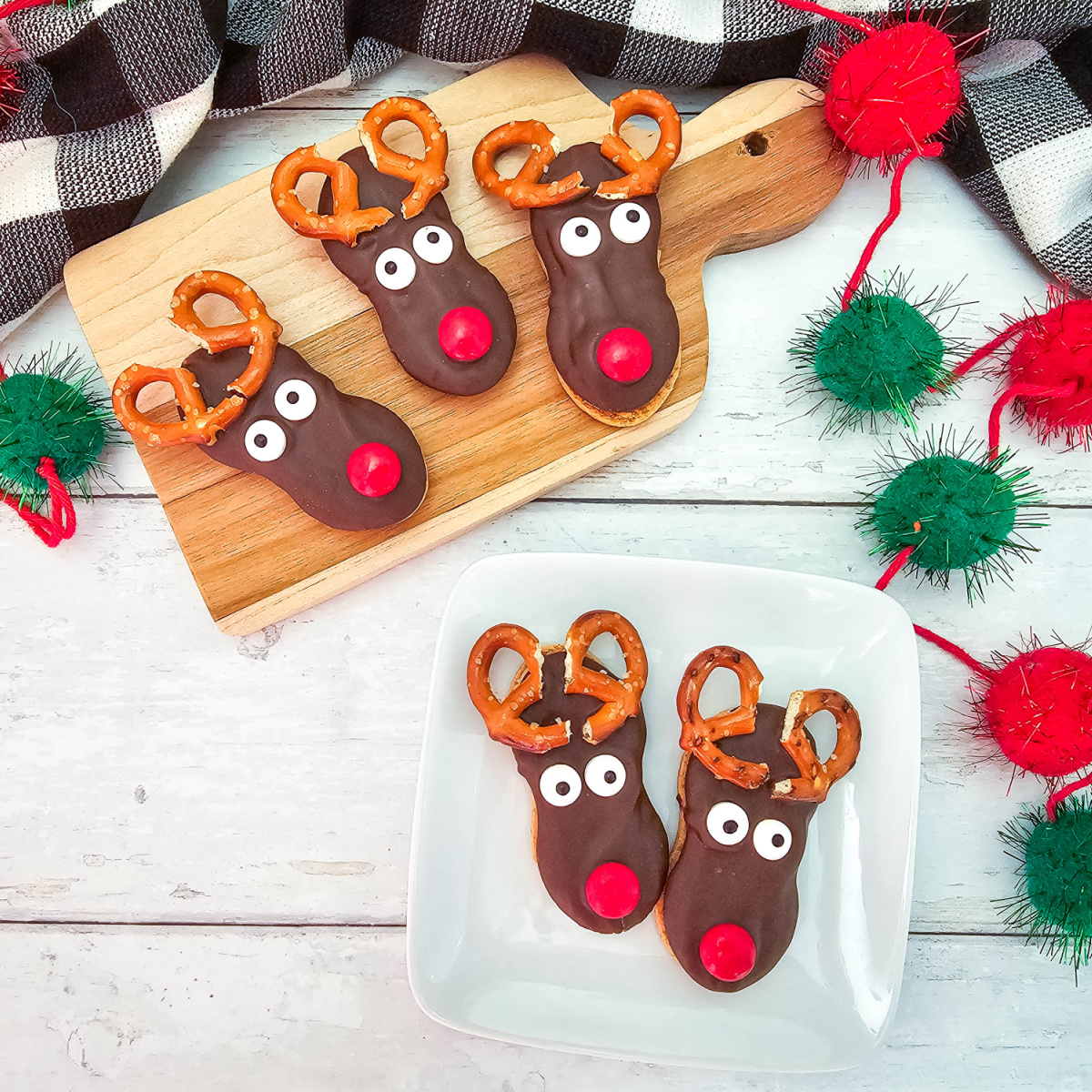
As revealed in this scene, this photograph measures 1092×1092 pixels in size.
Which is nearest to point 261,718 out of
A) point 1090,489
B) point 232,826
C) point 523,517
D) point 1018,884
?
point 232,826

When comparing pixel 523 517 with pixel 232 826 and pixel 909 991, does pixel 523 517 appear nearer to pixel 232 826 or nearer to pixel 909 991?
pixel 232 826

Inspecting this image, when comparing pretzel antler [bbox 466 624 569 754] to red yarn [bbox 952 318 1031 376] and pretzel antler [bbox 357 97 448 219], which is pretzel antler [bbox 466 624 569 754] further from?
red yarn [bbox 952 318 1031 376]

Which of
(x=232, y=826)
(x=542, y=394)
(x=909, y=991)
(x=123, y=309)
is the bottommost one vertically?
(x=909, y=991)

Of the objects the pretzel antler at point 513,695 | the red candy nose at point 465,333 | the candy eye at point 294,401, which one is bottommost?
the pretzel antler at point 513,695

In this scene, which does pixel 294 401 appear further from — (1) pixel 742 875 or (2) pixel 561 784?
(1) pixel 742 875

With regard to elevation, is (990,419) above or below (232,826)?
above

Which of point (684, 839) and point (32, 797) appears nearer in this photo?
point (684, 839)

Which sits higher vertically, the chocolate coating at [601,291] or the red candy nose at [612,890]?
the chocolate coating at [601,291]

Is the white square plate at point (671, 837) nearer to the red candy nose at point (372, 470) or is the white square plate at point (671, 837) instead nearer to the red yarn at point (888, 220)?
the red candy nose at point (372, 470)

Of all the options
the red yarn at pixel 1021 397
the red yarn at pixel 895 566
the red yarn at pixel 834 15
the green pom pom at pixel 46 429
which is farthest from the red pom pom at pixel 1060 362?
the green pom pom at pixel 46 429
